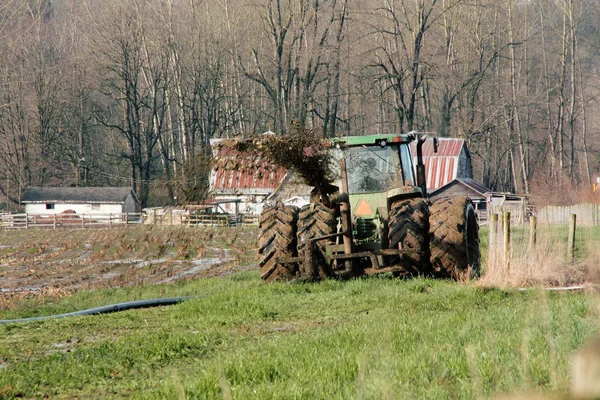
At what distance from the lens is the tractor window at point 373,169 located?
13887 millimetres

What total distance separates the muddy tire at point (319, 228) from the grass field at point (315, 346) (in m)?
1.13

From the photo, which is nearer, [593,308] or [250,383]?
[250,383]

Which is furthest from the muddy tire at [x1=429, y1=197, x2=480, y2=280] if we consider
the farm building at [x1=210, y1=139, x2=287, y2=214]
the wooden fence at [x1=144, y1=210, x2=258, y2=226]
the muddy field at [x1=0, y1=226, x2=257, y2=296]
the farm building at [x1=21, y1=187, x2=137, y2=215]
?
the farm building at [x1=21, y1=187, x2=137, y2=215]

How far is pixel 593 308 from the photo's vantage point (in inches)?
273

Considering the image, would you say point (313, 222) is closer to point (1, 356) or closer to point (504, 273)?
Result: point (504, 273)

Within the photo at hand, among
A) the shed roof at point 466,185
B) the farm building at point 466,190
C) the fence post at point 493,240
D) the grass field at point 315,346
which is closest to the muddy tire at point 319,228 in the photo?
the grass field at point 315,346

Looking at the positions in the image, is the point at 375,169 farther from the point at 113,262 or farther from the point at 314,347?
the point at 113,262

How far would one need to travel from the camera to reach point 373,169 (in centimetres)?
1397

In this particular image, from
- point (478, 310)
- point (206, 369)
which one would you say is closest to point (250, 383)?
point (206, 369)

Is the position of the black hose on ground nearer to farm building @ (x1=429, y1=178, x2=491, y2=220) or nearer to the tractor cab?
the tractor cab

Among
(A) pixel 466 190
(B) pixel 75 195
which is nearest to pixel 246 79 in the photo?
(B) pixel 75 195

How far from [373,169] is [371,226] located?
1.05m

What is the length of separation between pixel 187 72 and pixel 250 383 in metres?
58.7

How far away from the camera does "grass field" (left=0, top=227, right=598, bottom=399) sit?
500 cm
